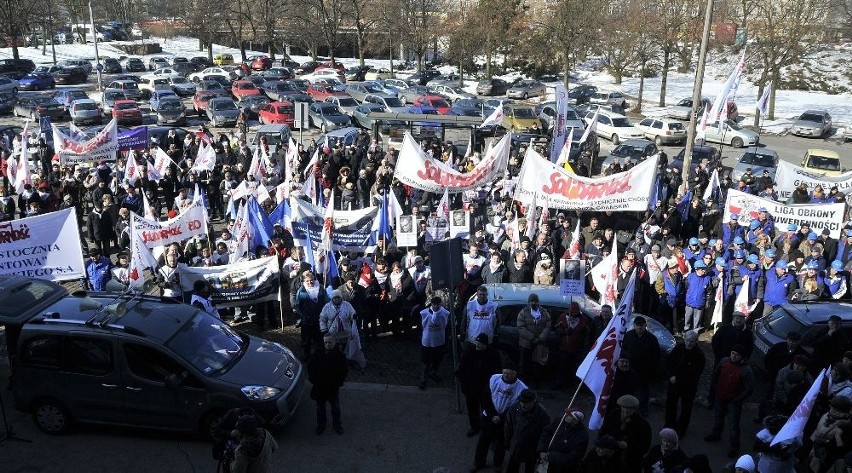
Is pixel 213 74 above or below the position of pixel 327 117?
above

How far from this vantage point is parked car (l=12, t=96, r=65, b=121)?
39531mm

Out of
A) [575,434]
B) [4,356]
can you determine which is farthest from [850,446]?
[4,356]

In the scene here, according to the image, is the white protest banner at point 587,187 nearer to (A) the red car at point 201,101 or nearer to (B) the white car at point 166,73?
(A) the red car at point 201,101

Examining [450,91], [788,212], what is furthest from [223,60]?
[788,212]

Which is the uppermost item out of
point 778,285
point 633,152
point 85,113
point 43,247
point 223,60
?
point 223,60

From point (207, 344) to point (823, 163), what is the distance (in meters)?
23.0

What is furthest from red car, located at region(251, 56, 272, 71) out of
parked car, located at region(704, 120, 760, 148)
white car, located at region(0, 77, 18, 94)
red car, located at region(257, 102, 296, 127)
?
parked car, located at region(704, 120, 760, 148)

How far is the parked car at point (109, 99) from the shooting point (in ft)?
136

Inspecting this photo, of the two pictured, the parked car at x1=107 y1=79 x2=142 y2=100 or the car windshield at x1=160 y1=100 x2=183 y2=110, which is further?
the parked car at x1=107 y1=79 x2=142 y2=100

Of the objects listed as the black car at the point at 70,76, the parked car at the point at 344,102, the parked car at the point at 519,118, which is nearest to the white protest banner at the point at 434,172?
the parked car at the point at 519,118

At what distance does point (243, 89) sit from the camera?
153 ft

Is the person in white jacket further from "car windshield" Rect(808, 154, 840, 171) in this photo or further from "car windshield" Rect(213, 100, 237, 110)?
"car windshield" Rect(213, 100, 237, 110)

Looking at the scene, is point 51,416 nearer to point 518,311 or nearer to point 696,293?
point 518,311

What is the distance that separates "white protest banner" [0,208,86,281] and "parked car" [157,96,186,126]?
28116 mm
